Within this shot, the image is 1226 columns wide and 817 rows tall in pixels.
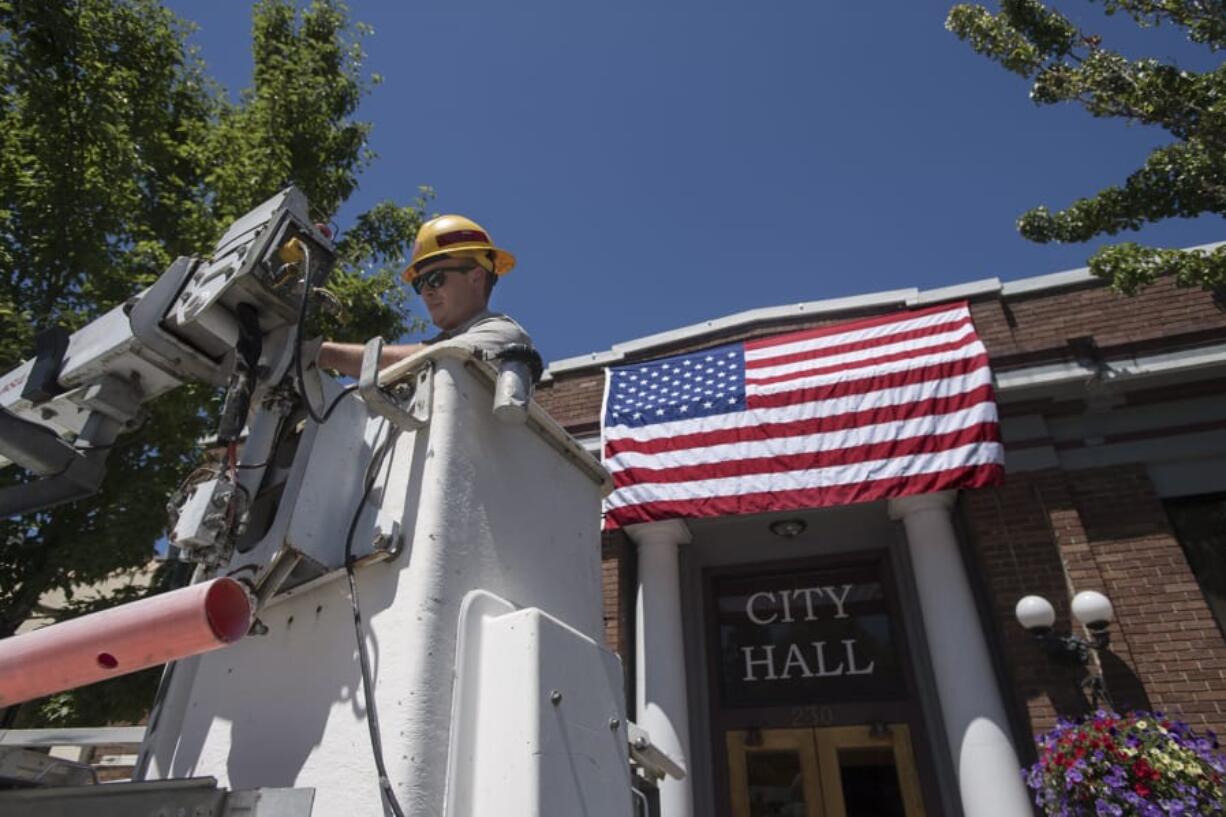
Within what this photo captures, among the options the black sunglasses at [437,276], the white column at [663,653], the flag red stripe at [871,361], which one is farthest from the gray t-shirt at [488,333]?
Answer: the white column at [663,653]

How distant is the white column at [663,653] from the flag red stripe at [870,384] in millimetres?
1579

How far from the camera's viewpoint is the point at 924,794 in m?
6.66

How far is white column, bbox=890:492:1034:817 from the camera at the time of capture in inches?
229

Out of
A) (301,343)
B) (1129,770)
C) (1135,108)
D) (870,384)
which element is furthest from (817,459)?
(301,343)

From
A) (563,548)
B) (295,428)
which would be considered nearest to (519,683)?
(563,548)

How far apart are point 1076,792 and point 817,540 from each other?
11.8 ft

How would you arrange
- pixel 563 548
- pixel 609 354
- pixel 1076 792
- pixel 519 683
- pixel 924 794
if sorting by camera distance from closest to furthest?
pixel 519 683 → pixel 563 548 → pixel 1076 792 → pixel 924 794 → pixel 609 354

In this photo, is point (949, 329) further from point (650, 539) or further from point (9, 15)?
point (9, 15)

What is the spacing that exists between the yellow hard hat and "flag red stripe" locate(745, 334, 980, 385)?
473 centimetres

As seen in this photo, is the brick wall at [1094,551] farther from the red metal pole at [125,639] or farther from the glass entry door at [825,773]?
the red metal pole at [125,639]

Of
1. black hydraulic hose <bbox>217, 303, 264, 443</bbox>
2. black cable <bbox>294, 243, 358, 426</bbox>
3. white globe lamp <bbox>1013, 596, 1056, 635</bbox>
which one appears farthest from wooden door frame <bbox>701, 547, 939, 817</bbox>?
black hydraulic hose <bbox>217, 303, 264, 443</bbox>

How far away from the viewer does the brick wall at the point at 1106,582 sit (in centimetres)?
582

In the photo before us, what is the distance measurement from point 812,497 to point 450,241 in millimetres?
4534

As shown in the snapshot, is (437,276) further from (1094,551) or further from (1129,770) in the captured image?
(1094,551)
